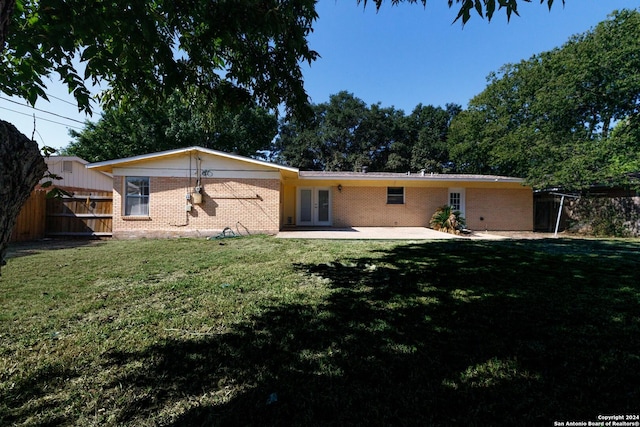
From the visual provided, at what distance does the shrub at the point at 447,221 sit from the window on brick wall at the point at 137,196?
13.5m

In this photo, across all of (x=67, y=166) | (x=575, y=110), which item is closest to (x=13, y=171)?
(x=67, y=166)

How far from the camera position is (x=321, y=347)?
8.87ft

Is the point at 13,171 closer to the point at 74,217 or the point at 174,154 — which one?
the point at 174,154

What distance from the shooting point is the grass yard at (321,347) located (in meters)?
1.90

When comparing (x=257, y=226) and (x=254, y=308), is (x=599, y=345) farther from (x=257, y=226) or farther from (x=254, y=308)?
(x=257, y=226)

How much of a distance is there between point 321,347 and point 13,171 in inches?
97.7

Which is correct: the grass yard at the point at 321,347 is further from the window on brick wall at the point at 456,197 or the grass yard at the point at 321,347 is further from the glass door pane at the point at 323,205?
the window on brick wall at the point at 456,197

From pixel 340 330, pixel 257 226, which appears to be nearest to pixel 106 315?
pixel 340 330

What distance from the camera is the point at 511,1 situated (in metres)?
2.13

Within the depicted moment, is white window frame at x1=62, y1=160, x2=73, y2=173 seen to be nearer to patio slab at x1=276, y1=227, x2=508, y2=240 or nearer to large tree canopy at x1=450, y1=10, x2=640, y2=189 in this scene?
patio slab at x1=276, y1=227, x2=508, y2=240

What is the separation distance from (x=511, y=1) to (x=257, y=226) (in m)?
11.1

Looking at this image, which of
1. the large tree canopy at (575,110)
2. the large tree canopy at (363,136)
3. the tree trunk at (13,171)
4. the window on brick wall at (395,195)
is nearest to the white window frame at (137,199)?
the window on brick wall at (395,195)

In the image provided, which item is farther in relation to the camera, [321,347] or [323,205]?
[323,205]

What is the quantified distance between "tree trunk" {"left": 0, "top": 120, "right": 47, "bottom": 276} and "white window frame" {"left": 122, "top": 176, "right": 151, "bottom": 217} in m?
12.0
